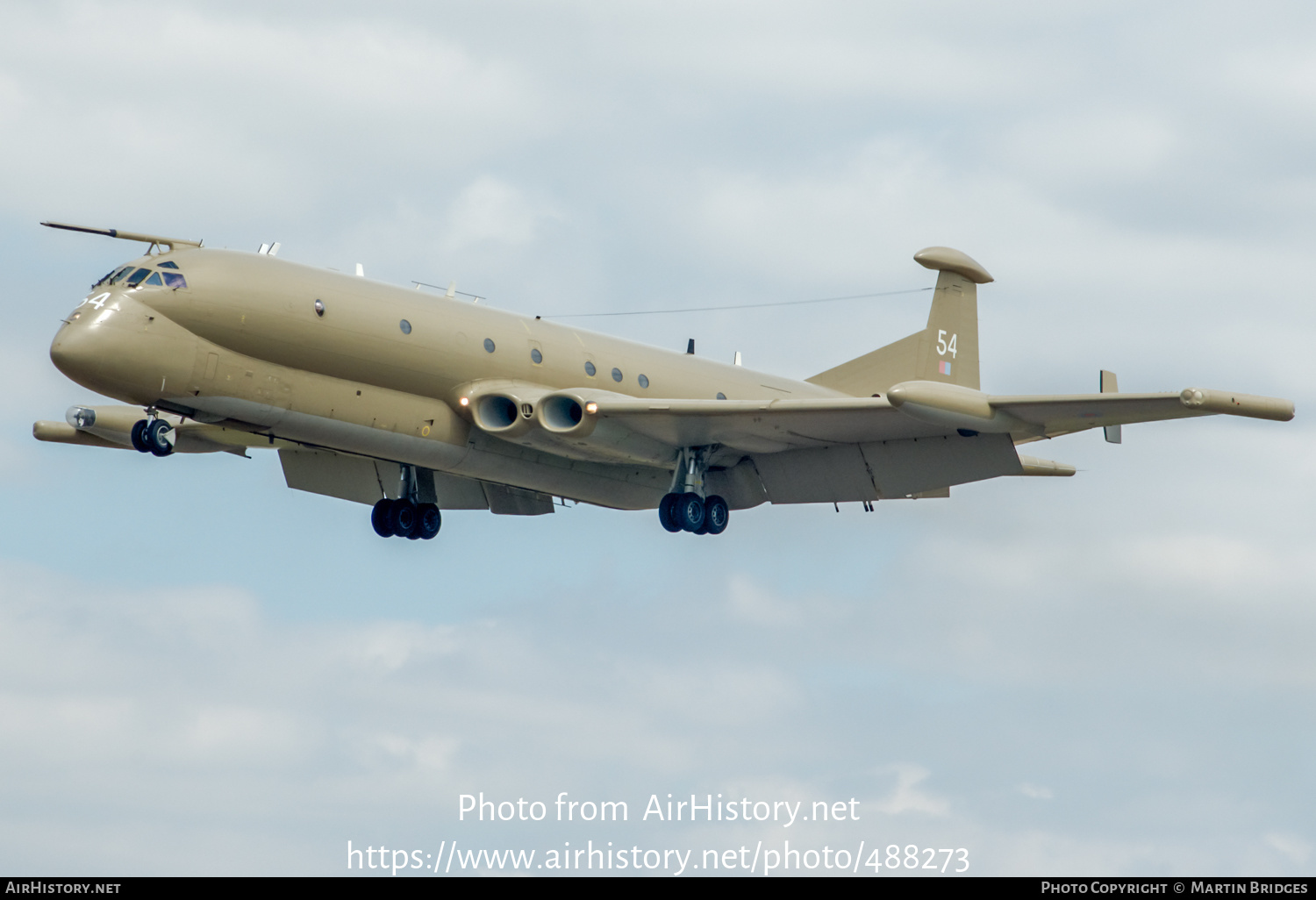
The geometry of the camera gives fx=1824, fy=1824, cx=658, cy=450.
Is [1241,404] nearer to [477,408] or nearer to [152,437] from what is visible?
[477,408]

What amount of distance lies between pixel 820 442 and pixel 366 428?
6.68 m

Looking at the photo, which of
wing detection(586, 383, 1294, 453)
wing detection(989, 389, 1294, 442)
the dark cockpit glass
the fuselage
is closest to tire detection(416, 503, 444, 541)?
the fuselage

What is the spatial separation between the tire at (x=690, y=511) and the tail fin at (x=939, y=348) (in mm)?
5362

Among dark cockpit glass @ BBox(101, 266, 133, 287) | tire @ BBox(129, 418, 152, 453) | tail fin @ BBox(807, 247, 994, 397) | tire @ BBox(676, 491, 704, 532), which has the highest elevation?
tail fin @ BBox(807, 247, 994, 397)

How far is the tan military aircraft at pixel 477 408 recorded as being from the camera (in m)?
23.2

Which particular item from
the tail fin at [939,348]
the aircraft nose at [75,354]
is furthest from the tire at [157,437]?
the tail fin at [939,348]

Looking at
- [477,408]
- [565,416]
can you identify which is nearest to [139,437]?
[477,408]

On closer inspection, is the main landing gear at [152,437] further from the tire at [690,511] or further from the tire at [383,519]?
the tire at [690,511]

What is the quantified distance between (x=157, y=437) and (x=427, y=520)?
20.5 feet

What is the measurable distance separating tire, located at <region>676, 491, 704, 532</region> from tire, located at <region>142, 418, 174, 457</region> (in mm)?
7448

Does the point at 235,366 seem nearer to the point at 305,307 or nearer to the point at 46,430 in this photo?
the point at 305,307

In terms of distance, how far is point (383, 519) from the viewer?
93.8ft

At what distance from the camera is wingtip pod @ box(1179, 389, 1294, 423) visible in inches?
851

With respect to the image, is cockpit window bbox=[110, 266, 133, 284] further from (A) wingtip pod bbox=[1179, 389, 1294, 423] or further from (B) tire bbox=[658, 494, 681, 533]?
(A) wingtip pod bbox=[1179, 389, 1294, 423]
